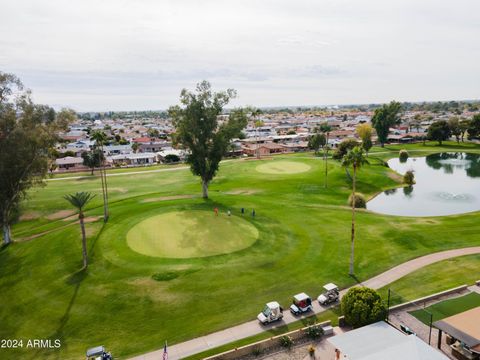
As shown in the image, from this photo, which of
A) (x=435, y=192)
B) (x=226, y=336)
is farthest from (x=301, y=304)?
(x=435, y=192)

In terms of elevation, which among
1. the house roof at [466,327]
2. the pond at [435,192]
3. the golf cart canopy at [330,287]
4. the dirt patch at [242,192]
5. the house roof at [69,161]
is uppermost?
the house roof at [69,161]

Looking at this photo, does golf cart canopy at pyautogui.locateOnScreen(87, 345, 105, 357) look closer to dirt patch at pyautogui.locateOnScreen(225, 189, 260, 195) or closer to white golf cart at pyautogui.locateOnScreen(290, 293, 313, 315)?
white golf cart at pyautogui.locateOnScreen(290, 293, 313, 315)

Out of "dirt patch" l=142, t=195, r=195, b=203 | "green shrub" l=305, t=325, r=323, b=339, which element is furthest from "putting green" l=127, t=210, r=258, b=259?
"green shrub" l=305, t=325, r=323, b=339

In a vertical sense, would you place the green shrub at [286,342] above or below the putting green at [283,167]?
below

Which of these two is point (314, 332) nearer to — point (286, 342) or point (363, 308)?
point (286, 342)

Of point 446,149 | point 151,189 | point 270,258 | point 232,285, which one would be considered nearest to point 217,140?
point 151,189

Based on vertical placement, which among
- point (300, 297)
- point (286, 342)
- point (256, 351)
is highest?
point (300, 297)

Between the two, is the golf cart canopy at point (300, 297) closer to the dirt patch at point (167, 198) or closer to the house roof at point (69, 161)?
the dirt patch at point (167, 198)

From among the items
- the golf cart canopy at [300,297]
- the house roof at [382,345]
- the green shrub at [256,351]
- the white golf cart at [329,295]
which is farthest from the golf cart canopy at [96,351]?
the white golf cart at [329,295]
